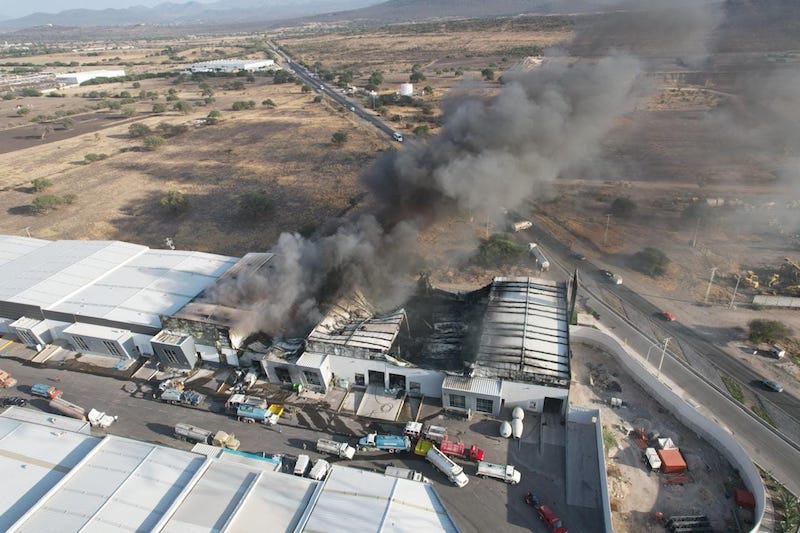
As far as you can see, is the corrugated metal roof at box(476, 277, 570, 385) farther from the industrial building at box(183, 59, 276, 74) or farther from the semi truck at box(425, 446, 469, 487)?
the industrial building at box(183, 59, 276, 74)

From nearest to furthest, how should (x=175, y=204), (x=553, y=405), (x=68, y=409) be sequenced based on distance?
(x=553, y=405)
(x=68, y=409)
(x=175, y=204)

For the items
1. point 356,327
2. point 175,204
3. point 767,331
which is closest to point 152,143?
point 175,204

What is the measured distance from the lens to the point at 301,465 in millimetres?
24984

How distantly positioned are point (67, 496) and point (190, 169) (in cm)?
5976

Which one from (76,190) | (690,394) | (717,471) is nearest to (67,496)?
(717,471)

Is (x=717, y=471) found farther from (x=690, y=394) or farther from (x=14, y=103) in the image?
(x=14, y=103)

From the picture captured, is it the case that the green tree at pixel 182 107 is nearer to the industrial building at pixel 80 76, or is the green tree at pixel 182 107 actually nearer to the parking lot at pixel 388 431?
the industrial building at pixel 80 76

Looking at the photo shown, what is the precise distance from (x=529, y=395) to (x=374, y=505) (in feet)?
37.8

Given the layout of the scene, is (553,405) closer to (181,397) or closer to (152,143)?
(181,397)

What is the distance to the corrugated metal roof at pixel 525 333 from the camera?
92.1 feet

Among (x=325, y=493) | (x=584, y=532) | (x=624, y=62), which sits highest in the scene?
(x=624, y=62)

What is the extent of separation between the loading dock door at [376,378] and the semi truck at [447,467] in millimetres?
6339

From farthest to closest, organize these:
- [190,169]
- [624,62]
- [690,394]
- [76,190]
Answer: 1. [190,169]
2. [76,190]
3. [624,62]
4. [690,394]

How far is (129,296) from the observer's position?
3728 cm
